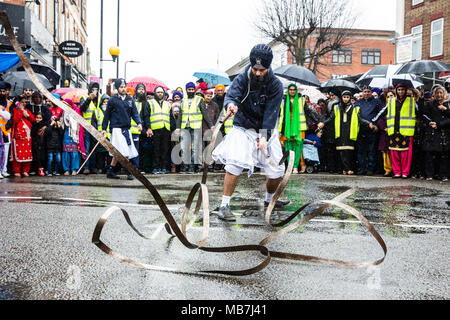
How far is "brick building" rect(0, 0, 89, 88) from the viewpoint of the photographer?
56.1 feet

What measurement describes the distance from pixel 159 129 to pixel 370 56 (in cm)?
5305

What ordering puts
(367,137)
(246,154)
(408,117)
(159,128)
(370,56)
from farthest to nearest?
1. (370,56)
2. (159,128)
3. (367,137)
4. (408,117)
5. (246,154)

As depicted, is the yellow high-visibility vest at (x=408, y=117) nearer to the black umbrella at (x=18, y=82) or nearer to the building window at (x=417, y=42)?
the black umbrella at (x=18, y=82)

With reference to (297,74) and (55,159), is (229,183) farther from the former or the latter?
(297,74)

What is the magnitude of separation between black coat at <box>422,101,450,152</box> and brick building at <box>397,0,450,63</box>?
57.3ft

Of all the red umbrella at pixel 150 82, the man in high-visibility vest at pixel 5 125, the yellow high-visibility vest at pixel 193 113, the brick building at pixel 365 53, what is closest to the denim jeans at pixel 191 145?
the yellow high-visibility vest at pixel 193 113

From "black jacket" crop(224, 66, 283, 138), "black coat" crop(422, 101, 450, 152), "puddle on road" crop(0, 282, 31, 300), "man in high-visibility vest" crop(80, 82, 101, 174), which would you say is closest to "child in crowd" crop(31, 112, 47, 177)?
"man in high-visibility vest" crop(80, 82, 101, 174)

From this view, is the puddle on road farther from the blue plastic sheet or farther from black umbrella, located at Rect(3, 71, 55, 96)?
black umbrella, located at Rect(3, 71, 55, 96)

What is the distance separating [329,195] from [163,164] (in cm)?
614

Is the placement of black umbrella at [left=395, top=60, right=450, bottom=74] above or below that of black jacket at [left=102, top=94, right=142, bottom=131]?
above

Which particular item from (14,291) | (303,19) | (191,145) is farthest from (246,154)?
(303,19)

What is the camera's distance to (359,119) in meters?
12.6

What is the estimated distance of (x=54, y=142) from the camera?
11.8 metres

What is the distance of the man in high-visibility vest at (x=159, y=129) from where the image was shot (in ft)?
43.1
